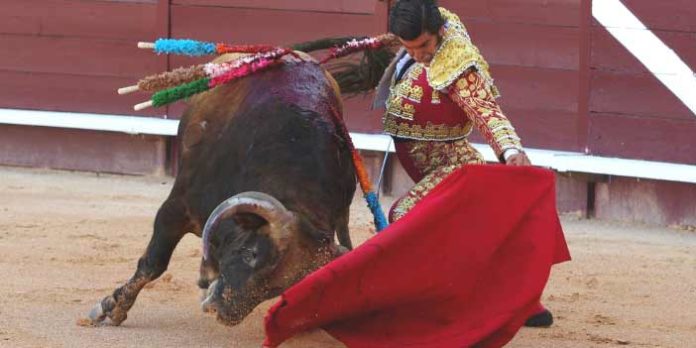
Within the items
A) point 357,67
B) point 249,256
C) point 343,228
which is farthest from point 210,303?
point 357,67

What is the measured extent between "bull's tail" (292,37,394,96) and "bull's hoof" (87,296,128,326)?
41.6 inches

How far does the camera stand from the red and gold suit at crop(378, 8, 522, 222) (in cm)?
384

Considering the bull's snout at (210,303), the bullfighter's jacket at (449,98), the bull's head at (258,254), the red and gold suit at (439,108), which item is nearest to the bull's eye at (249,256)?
the bull's head at (258,254)

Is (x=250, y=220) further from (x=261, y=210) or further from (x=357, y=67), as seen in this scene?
(x=357, y=67)

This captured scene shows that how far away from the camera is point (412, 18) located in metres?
3.74

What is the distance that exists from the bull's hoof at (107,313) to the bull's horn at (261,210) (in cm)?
71

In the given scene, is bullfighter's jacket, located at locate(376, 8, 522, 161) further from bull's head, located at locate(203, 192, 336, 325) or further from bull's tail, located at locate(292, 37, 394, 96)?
bull's head, located at locate(203, 192, 336, 325)

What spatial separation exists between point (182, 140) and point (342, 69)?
690mm

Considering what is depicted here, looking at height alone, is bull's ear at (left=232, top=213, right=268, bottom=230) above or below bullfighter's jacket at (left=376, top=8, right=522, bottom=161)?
below

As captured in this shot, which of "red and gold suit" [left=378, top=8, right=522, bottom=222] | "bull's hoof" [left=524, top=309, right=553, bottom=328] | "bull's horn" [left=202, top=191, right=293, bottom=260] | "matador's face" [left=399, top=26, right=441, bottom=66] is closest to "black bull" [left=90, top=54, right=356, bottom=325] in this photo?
"bull's horn" [left=202, top=191, right=293, bottom=260]

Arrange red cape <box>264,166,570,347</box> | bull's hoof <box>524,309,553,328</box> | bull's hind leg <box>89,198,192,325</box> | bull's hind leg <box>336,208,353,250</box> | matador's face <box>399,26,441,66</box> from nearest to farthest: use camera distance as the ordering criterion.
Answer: red cape <box>264,166,570,347</box> < matador's face <box>399,26,441,66</box> < bull's hind leg <box>336,208,353,250</box> < bull's hind leg <box>89,198,192,325</box> < bull's hoof <box>524,309,553,328</box>

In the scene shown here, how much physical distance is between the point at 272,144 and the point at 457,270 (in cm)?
69

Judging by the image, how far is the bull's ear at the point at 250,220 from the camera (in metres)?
3.71

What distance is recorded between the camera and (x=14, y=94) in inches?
297
